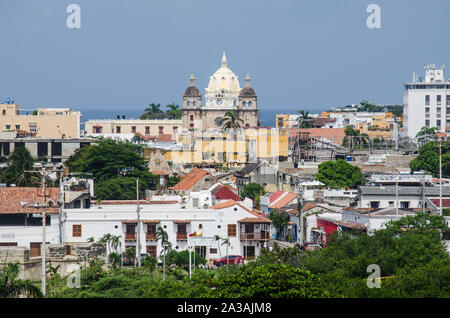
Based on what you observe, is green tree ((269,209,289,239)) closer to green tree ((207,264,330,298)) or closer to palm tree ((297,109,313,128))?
green tree ((207,264,330,298))

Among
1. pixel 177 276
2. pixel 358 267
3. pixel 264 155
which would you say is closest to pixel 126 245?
pixel 177 276

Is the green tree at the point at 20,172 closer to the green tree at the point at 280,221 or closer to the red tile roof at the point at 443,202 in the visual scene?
the green tree at the point at 280,221

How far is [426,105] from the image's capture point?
18362 centimetres

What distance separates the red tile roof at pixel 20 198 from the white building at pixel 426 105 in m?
129

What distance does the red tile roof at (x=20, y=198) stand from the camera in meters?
56.5

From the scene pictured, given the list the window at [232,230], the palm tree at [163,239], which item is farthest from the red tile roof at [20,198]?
the window at [232,230]

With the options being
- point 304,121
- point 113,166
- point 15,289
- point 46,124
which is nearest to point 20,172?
point 113,166

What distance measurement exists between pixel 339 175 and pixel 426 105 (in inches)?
3741

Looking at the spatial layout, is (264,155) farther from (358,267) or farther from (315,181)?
(358,267)

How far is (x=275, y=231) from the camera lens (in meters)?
71.5

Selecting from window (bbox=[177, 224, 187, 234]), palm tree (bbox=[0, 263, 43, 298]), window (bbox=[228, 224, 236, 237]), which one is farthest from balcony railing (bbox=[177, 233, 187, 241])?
palm tree (bbox=[0, 263, 43, 298])

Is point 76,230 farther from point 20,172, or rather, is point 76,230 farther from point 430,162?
point 430,162
